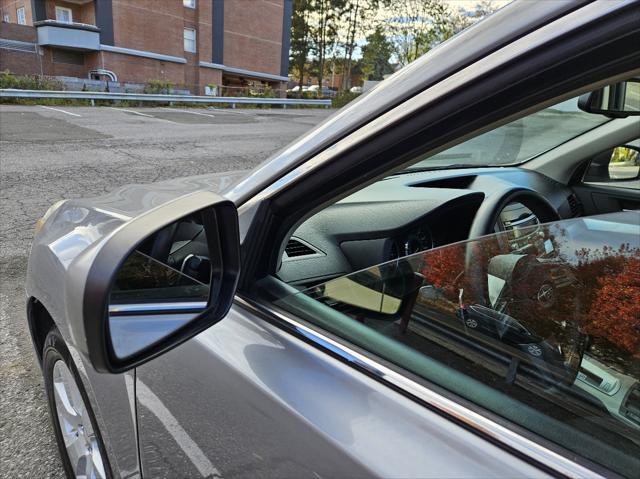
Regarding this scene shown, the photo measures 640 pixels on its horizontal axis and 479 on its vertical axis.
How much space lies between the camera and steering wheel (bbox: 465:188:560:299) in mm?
1227

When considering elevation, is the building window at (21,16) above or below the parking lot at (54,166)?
above

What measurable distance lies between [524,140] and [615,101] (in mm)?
776

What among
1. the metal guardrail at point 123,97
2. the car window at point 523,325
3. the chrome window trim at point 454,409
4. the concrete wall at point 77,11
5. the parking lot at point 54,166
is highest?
the concrete wall at point 77,11

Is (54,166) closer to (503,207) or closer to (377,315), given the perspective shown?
(503,207)

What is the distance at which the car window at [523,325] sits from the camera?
2.95 feet

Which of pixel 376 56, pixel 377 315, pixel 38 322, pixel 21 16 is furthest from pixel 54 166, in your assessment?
pixel 376 56

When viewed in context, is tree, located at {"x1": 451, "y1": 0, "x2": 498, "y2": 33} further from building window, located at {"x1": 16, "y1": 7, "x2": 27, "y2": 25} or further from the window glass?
building window, located at {"x1": 16, "y1": 7, "x2": 27, "y2": 25}

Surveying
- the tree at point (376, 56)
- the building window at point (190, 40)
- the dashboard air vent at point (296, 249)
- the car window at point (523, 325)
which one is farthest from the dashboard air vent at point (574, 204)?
the building window at point (190, 40)

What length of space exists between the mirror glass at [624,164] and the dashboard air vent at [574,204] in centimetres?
29

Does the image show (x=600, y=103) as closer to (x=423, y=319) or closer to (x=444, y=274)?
(x=444, y=274)

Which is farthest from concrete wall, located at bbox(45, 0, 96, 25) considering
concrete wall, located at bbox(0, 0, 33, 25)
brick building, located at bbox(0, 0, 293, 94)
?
concrete wall, located at bbox(0, 0, 33, 25)

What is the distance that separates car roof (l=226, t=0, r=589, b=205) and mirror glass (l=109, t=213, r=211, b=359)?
27cm

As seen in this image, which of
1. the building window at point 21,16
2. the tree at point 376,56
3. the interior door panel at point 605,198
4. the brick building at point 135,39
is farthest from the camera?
the building window at point 21,16

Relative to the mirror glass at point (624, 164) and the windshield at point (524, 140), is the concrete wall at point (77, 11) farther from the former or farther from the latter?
the mirror glass at point (624, 164)
